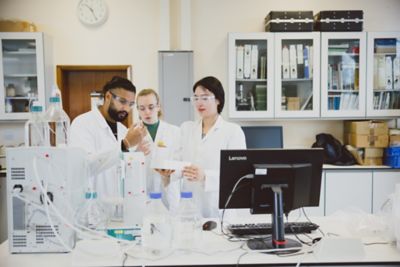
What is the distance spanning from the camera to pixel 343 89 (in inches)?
141

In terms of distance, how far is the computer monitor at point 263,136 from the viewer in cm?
366

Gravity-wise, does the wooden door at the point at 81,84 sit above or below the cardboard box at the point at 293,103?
above


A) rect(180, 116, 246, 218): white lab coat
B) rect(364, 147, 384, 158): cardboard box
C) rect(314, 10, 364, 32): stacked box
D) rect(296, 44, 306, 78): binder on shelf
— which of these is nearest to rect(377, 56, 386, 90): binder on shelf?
rect(314, 10, 364, 32): stacked box

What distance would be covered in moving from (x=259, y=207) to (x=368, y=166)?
2.39 m

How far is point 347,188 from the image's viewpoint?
11.1 feet

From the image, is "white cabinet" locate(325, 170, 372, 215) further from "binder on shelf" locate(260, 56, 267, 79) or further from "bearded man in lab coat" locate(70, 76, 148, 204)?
"bearded man in lab coat" locate(70, 76, 148, 204)

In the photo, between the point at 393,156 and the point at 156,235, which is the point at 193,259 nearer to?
the point at 156,235

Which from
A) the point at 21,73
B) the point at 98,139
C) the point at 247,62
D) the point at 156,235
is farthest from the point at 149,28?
the point at 156,235

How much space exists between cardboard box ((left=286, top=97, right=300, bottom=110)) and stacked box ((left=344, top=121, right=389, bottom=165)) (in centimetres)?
63

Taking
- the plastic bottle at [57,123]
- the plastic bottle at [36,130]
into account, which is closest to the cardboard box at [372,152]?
the plastic bottle at [57,123]

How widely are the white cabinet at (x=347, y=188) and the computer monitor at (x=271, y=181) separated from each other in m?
2.00

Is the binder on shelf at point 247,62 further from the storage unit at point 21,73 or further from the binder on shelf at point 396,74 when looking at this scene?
the storage unit at point 21,73

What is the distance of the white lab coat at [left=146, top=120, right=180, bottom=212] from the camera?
2.20 metres

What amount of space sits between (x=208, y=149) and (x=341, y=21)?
7.34ft
